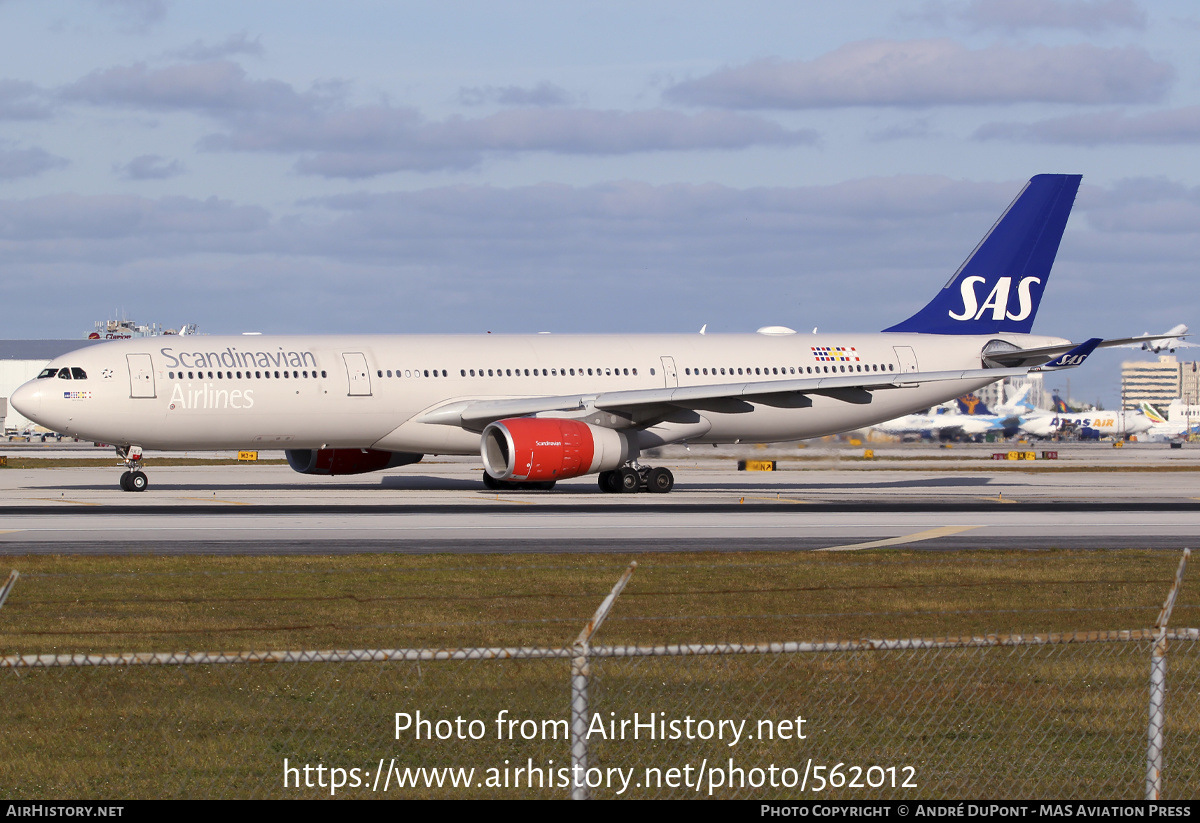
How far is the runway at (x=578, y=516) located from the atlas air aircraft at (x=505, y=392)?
1483 mm

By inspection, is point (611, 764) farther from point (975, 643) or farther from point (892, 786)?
point (975, 643)

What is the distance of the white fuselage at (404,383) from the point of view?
121ft

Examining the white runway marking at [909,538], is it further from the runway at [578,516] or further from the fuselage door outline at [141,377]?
the fuselage door outline at [141,377]

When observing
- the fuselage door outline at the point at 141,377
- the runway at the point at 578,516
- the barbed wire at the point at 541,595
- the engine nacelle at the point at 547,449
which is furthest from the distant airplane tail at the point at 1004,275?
the barbed wire at the point at 541,595

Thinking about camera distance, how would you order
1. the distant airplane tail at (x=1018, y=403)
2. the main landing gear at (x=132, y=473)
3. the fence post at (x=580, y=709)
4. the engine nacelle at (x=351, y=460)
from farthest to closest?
1. the distant airplane tail at (x=1018, y=403)
2. the engine nacelle at (x=351, y=460)
3. the main landing gear at (x=132, y=473)
4. the fence post at (x=580, y=709)

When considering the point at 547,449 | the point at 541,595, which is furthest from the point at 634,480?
the point at 541,595

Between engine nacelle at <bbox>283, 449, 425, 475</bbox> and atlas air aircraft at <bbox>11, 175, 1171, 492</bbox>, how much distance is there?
5 centimetres

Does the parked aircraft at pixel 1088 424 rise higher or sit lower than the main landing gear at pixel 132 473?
lower

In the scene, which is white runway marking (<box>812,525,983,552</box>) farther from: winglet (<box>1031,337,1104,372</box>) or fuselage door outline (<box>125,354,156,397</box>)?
fuselage door outline (<box>125,354,156,397</box>)

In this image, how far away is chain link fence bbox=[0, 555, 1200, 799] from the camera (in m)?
8.88

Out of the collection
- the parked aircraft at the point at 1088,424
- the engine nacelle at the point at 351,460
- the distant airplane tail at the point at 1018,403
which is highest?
the distant airplane tail at the point at 1018,403

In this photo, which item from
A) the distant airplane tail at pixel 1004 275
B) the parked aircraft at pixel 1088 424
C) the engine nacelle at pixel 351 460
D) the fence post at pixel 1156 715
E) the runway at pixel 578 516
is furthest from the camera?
the parked aircraft at pixel 1088 424
